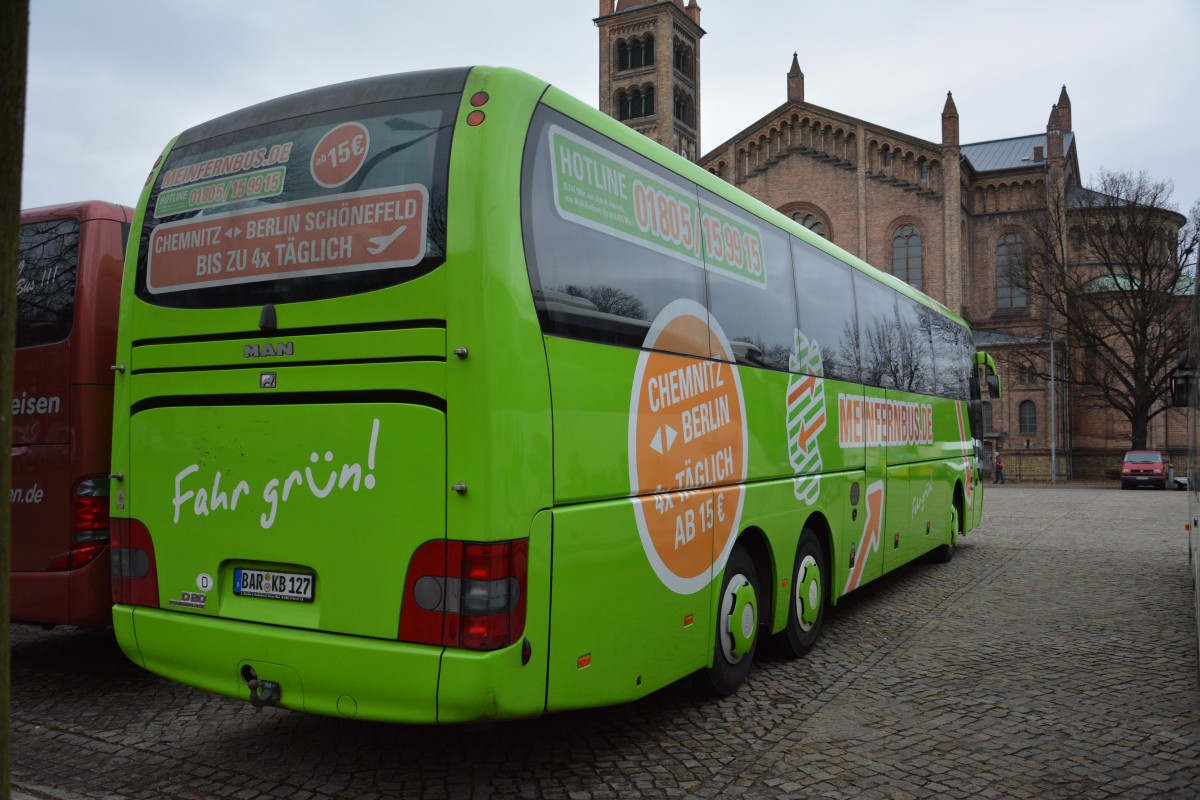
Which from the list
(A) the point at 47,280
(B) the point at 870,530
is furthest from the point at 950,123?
(A) the point at 47,280

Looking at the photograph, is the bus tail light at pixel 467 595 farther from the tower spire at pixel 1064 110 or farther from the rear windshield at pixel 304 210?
the tower spire at pixel 1064 110

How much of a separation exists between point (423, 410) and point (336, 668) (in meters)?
1.15

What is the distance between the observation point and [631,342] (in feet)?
15.4

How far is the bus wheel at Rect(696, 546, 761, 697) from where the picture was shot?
18.6 feet

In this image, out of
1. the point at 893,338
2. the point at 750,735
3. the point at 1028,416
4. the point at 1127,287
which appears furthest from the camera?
the point at 1028,416

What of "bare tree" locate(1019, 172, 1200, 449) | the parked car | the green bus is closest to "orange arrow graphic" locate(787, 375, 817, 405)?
the green bus

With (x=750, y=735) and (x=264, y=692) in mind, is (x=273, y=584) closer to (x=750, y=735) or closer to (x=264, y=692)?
(x=264, y=692)

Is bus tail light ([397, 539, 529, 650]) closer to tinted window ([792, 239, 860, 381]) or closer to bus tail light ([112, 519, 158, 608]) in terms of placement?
bus tail light ([112, 519, 158, 608])

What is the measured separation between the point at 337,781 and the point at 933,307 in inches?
369

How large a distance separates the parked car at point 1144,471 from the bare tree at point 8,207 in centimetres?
3894

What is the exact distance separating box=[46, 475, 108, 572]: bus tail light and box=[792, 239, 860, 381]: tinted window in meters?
4.74

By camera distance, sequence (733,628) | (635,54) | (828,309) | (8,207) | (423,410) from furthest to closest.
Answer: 1. (635,54)
2. (828,309)
3. (733,628)
4. (423,410)
5. (8,207)

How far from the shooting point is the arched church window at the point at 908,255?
1997 inches

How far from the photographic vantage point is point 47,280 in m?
6.34
